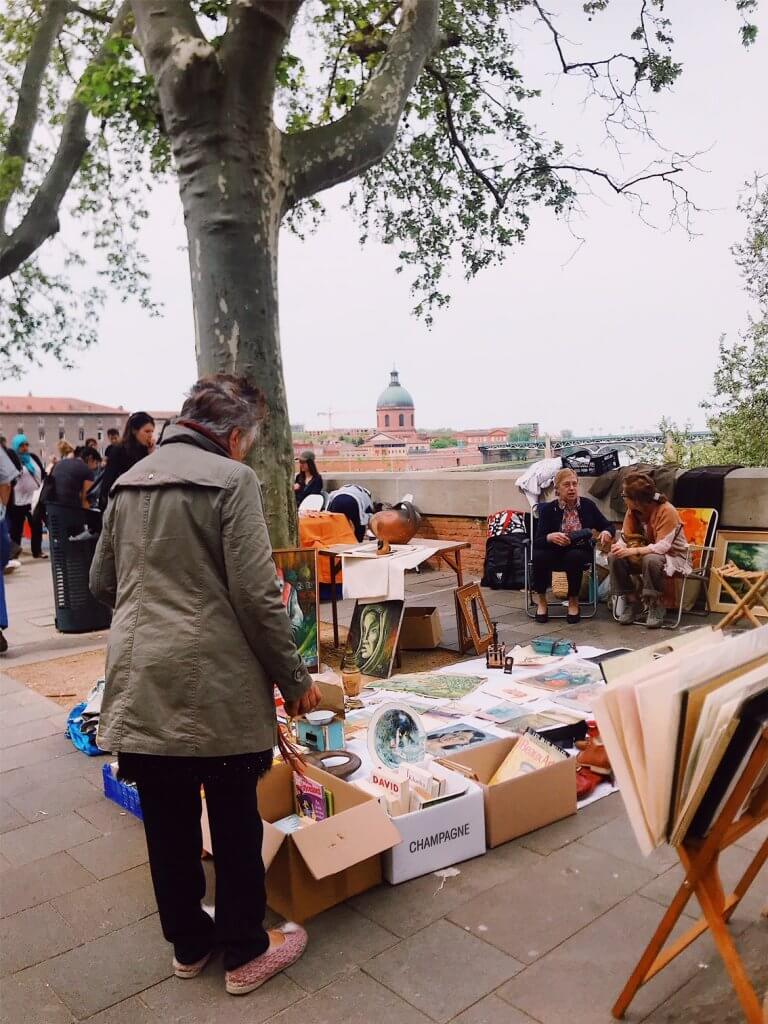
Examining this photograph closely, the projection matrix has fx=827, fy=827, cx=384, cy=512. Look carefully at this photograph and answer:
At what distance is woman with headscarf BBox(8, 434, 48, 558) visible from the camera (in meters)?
12.1

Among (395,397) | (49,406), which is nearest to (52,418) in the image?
(49,406)

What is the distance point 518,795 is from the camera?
3176mm

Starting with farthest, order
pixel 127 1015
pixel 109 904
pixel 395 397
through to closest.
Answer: pixel 395 397 → pixel 109 904 → pixel 127 1015

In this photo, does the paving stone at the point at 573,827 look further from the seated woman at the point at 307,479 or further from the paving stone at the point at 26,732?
the seated woman at the point at 307,479

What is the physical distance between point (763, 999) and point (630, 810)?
0.67 meters

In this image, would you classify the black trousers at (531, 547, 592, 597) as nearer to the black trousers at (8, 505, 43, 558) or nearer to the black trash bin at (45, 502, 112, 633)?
the black trash bin at (45, 502, 112, 633)

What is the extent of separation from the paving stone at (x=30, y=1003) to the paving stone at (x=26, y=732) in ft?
7.74

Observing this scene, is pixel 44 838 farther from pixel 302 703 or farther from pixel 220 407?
pixel 220 407

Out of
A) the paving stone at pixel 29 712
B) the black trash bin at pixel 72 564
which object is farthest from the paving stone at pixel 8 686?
the black trash bin at pixel 72 564

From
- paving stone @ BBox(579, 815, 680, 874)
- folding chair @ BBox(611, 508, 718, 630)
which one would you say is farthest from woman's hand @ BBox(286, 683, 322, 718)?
folding chair @ BBox(611, 508, 718, 630)

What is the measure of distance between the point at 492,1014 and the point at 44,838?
6.90 feet

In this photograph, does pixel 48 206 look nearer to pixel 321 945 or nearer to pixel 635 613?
pixel 635 613

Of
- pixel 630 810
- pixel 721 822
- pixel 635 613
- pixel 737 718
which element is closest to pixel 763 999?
pixel 721 822

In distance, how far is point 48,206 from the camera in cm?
1044
